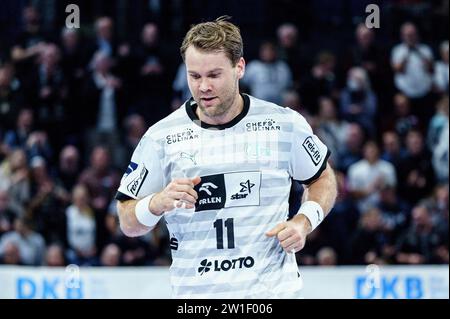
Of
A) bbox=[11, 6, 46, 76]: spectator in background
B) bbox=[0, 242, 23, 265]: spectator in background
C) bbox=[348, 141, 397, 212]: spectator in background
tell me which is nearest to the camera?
bbox=[0, 242, 23, 265]: spectator in background

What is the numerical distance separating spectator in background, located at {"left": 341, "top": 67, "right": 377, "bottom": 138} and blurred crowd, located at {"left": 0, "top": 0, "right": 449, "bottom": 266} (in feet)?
0.07

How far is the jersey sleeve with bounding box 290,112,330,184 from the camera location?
20.3 feet

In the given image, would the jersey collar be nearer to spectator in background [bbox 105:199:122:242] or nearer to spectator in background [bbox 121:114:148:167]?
spectator in background [bbox 105:199:122:242]

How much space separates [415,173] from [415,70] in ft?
6.27


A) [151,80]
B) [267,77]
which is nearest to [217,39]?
[267,77]

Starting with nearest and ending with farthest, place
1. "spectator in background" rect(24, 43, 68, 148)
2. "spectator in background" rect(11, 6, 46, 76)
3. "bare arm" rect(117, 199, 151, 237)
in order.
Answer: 1. "bare arm" rect(117, 199, 151, 237)
2. "spectator in background" rect(24, 43, 68, 148)
3. "spectator in background" rect(11, 6, 46, 76)

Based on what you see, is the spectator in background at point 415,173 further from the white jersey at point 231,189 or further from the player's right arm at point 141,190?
the player's right arm at point 141,190

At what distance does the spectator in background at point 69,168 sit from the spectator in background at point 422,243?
202 inches

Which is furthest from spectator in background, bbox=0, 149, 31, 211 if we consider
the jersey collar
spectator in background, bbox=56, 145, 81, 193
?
the jersey collar

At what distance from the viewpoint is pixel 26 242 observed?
46.7 ft

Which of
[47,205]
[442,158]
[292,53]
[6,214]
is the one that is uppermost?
[292,53]

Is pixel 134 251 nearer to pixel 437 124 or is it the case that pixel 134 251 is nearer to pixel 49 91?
pixel 49 91
